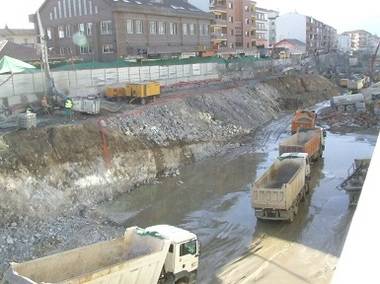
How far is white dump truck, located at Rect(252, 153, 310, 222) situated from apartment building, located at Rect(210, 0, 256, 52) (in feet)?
202

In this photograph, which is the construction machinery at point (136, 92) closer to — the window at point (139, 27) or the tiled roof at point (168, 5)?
the tiled roof at point (168, 5)

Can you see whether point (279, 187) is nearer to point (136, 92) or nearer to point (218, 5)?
point (136, 92)

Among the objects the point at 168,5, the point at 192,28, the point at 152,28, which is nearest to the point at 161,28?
the point at 152,28

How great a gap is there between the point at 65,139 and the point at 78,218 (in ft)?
23.4

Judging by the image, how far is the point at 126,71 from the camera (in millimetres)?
44188

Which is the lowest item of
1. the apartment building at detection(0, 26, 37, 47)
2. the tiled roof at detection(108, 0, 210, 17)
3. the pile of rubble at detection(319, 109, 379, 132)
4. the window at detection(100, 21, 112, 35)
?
the pile of rubble at detection(319, 109, 379, 132)

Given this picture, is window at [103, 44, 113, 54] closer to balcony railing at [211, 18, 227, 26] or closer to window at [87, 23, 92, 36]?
window at [87, 23, 92, 36]

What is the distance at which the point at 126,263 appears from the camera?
12141 millimetres

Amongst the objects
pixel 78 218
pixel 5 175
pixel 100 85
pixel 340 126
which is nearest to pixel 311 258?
pixel 78 218

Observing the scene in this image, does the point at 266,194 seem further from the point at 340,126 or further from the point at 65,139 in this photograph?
the point at 340,126

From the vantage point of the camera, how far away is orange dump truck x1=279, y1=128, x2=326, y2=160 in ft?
93.5

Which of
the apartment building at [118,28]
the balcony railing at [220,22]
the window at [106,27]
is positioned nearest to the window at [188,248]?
the apartment building at [118,28]

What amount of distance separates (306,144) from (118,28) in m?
36.0

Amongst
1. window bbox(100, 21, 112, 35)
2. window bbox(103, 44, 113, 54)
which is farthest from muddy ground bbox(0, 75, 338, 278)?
window bbox(100, 21, 112, 35)
